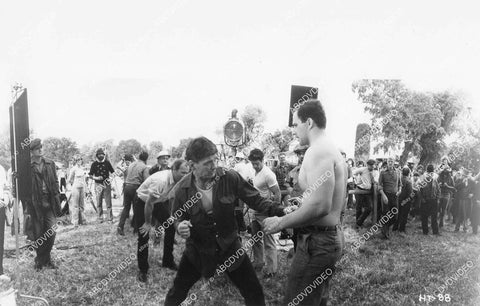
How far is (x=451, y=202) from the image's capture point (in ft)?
40.6

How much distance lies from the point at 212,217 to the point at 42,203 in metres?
3.94

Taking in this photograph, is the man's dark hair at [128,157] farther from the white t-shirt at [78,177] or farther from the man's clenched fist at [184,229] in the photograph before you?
the man's clenched fist at [184,229]

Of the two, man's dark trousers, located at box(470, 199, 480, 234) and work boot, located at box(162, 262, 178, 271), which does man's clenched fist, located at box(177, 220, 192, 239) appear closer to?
work boot, located at box(162, 262, 178, 271)

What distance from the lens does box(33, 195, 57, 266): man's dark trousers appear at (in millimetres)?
5641

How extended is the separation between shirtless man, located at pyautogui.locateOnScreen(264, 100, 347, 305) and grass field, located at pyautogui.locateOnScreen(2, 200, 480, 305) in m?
2.29

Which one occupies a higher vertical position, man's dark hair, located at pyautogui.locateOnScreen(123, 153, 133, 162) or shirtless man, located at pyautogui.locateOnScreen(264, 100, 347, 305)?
shirtless man, located at pyautogui.locateOnScreen(264, 100, 347, 305)

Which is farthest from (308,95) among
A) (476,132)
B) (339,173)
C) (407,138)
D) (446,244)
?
(407,138)

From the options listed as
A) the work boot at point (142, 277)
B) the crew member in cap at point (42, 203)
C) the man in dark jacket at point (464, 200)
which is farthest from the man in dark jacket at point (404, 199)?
the crew member in cap at point (42, 203)

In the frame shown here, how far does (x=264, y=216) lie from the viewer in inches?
225

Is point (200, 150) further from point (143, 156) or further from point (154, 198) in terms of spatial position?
point (143, 156)

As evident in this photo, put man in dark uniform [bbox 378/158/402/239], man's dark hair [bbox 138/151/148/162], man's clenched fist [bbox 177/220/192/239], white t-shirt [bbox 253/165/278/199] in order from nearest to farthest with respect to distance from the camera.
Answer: man's clenched fist [bbox 177/220/192/239], white t-shirt [bbox 253/165/278/199], man's dark hair [bbox 138/151/148/162], man in dark uniform [bbox 378/158/402/239]

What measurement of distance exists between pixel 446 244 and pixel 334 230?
24.9 ft

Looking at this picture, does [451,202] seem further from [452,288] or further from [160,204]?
[160,204]

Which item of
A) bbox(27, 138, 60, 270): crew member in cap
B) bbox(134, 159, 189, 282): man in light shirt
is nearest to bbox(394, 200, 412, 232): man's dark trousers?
bbox(134, 159, 189, 282): man in light shirt
